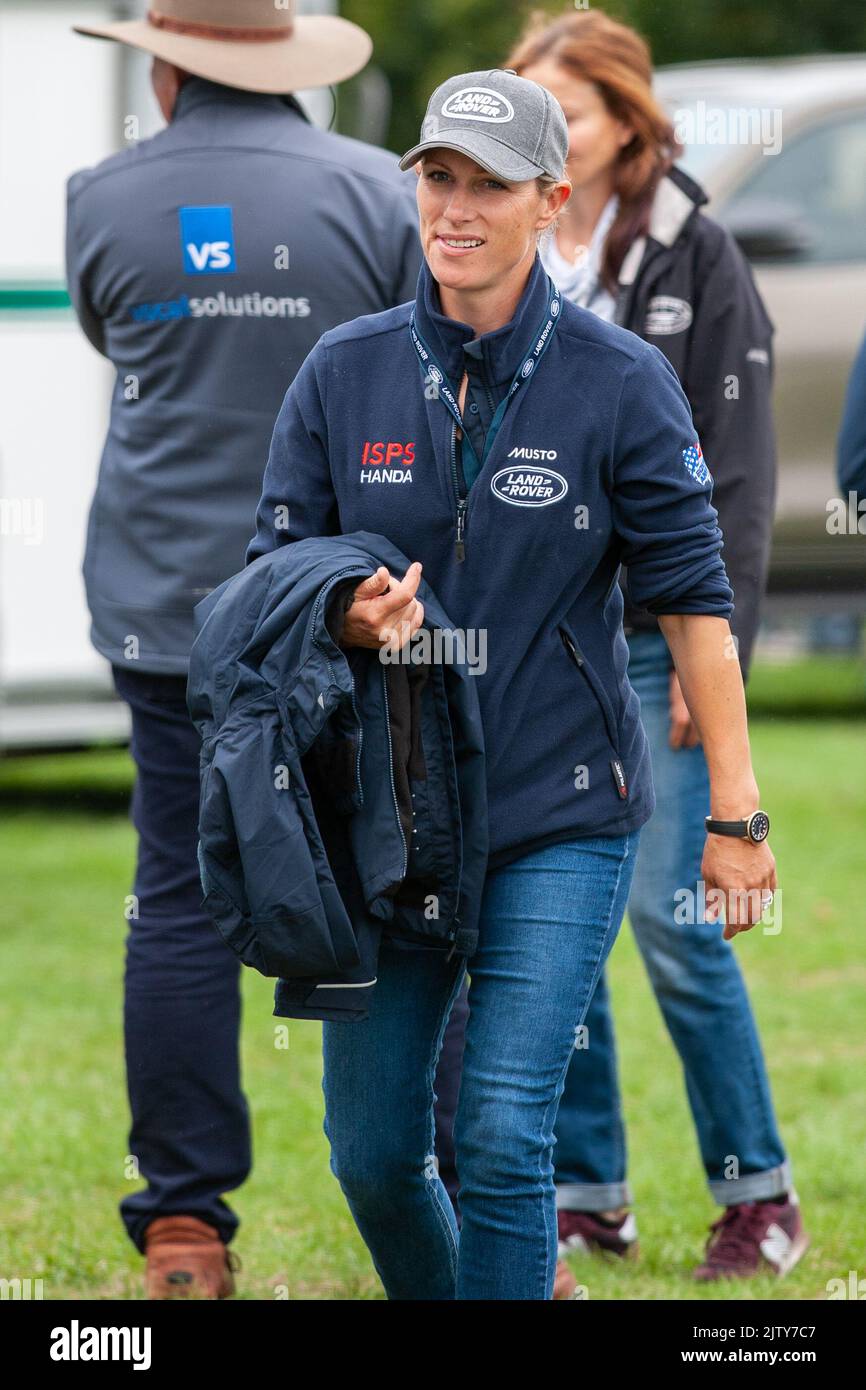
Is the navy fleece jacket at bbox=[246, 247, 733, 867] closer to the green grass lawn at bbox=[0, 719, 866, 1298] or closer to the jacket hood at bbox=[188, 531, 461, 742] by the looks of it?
the jacket hood at bbox=[188, 531, 461, 742]

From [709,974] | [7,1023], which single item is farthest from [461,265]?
[7,1023]

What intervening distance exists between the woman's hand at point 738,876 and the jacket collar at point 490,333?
0.74 m

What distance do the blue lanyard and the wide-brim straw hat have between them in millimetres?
964

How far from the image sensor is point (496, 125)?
2.81 metres

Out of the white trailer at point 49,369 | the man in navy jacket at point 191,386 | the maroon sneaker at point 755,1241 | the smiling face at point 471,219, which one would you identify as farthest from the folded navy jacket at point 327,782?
the white trailer at point 49,369

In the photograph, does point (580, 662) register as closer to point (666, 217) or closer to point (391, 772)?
point (391, 772)

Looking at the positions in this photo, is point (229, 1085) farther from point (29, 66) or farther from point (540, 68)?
point (29, 66)

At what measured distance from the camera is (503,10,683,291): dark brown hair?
386 cm

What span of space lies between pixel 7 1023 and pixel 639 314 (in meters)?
2.88

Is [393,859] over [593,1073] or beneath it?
over

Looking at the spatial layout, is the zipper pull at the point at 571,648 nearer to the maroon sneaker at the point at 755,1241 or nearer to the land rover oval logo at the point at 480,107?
the land rover oval logo at the point at 480,107

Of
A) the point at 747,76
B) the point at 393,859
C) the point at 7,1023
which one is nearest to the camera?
the point at 393,859

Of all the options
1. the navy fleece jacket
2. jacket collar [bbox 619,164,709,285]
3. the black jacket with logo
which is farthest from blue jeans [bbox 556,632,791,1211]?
the navy fleece jacket

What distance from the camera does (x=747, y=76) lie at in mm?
8961
